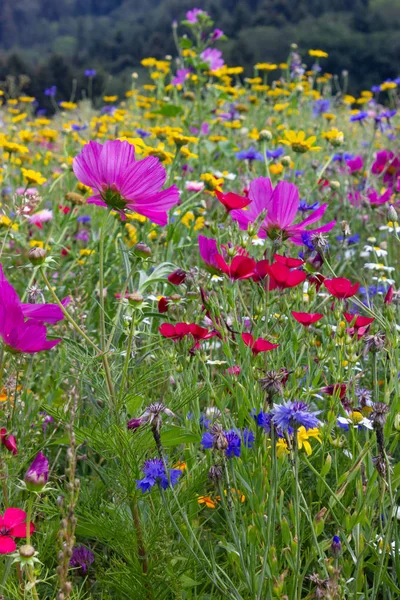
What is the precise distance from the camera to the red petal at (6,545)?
30.5 inches

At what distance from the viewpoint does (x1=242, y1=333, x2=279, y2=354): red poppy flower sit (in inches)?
35.6

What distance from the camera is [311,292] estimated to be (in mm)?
1107

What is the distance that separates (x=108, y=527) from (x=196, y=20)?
2978mm

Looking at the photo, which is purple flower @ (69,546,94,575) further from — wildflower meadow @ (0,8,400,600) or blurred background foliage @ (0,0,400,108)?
blurred background foliage @ (0,0,400,108)

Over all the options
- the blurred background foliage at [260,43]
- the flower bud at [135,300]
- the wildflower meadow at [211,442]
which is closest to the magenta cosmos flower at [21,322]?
the wildflower meadow at [211,442]

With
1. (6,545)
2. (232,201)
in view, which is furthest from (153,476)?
(232,201)

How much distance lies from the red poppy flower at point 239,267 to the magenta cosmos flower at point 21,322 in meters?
0.25

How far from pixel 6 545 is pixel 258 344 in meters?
0.40

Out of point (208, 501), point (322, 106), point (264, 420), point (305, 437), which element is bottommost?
point (322, 106)

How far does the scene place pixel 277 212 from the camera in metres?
1.14

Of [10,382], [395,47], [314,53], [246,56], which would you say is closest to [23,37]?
[395,47]

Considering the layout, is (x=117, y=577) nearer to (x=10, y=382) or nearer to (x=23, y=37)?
(x=10, y=382)

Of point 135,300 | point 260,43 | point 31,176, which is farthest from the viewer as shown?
point 260,43

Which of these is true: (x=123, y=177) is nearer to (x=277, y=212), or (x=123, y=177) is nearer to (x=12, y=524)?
(x=277, y=212)
